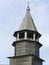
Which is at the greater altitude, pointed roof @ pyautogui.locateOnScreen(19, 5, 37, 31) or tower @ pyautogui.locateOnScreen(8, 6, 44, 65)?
pointed roof @ pyautogui.locateOnScreen(19, 5, 37, 31)

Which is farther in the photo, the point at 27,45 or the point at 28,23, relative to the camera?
the point at 28,23

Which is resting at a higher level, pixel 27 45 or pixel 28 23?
pixel 28 23

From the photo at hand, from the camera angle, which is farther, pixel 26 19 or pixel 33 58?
pixel 26 19

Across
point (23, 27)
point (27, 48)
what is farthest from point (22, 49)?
point (23, 27)

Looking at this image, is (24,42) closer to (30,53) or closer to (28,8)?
(30,53)

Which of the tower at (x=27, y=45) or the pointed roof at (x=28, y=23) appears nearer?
the tower at (x=27, y=45)

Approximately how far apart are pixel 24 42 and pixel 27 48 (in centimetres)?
111

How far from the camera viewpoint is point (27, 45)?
1797 inches

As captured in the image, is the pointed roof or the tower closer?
the tower

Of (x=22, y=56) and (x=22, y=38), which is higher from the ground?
(x=22, y=38)

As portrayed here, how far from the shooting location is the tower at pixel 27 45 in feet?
147

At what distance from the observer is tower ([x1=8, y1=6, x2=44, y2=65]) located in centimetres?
4488

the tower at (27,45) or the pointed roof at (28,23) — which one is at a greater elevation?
the pointed roof at (28,23)

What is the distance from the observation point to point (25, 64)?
4450 cm
